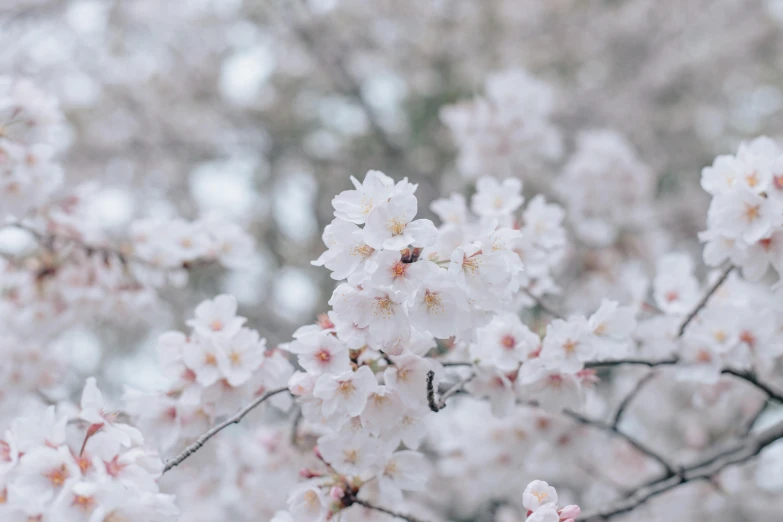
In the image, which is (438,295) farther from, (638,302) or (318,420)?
(638,302)

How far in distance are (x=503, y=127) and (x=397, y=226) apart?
1.87m

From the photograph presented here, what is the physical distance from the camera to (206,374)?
4.29 feet

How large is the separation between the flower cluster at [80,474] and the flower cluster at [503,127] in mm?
2057

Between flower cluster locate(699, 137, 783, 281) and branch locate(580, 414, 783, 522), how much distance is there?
50 cm

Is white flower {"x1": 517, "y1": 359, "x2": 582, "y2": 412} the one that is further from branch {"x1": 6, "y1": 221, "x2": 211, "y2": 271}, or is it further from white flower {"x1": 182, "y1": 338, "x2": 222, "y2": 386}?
branch {"x1": 6, "y1": 221, "x2": 211, "y2": 271}

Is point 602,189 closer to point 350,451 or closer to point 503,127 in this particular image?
point 503,127

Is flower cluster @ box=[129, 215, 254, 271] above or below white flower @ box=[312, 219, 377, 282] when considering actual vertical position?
above

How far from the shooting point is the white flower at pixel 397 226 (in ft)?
3.37

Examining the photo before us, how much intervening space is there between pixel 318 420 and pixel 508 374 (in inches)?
15.8

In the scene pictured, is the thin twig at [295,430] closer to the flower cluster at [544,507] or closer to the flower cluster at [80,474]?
the flower cluster at [80,474]

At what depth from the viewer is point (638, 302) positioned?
5.59ft

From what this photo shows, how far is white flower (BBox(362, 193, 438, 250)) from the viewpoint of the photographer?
1.03m

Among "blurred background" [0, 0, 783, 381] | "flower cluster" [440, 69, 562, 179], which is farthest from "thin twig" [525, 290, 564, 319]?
"blurred background" [0, 0, 783, 381]

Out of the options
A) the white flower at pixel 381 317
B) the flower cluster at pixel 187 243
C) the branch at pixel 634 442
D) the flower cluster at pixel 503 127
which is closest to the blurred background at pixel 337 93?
the flower cluster at pixel 503 127
